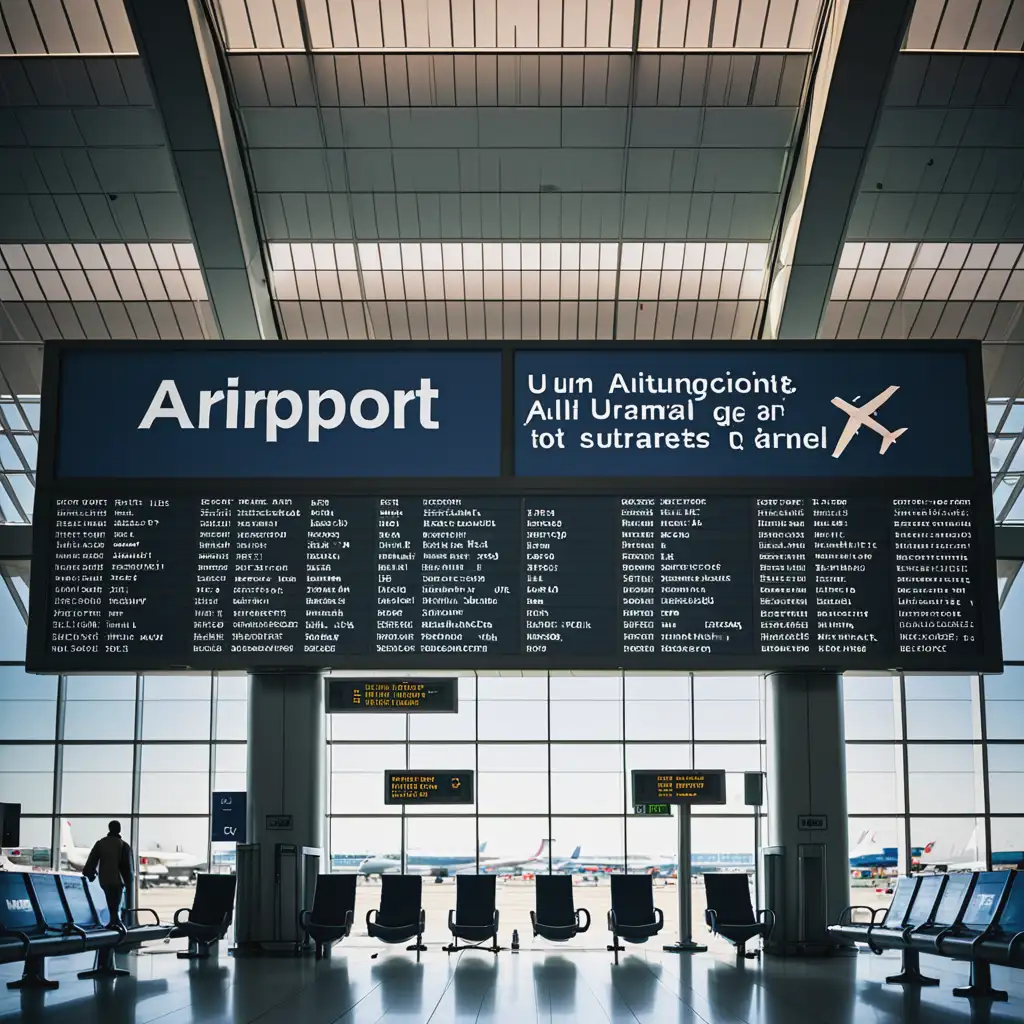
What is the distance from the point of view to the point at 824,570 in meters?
7.87

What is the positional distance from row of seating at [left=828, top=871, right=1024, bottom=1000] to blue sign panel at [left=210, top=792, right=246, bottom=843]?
8522mm

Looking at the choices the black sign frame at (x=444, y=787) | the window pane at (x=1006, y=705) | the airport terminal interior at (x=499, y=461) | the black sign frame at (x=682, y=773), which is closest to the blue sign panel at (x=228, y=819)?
the airport terminal interior at (x=499, y=461)

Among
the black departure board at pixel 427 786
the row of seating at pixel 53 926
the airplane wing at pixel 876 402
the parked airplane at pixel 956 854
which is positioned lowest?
the parked airplane at pixel 956 854

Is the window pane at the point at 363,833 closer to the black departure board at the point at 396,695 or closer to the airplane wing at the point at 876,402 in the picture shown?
the black departure board at the point at 396,695

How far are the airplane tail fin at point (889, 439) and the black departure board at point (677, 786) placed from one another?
10.7 meters

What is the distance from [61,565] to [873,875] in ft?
82.3

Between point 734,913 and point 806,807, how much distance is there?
69.9 inches

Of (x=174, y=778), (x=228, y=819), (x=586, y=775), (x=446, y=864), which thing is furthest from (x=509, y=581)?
(x=446, y=864)

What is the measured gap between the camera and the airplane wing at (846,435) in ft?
26.4

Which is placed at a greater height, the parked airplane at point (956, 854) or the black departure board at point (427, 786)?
the black departure board at point (427, 786)

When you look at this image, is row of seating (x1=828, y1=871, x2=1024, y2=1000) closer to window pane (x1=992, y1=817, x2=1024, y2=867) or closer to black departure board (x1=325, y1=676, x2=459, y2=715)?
black departure board (x1=325, y1=676, x2=459, y2=715)

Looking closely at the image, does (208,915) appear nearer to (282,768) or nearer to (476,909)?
(282,768)

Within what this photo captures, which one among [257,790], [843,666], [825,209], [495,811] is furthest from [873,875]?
[843,666]

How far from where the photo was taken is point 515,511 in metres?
7.98
